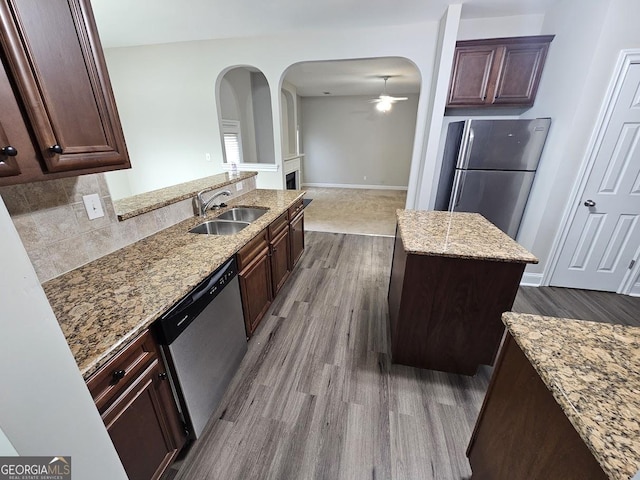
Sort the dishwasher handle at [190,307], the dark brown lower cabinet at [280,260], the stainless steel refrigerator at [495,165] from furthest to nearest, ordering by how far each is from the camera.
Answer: the stainless steel refrigerator at [495,165], the dark brown lower cabinet at [280,260], the dishwasher handle at [190,307]

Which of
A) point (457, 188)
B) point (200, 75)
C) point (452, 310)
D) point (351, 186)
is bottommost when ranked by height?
point (351, 186)

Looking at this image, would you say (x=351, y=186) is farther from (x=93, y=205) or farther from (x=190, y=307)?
(x=190, y=307)

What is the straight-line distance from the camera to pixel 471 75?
279 cm

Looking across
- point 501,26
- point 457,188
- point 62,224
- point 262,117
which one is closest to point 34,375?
point 62,224

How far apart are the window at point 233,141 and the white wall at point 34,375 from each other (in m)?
4.78

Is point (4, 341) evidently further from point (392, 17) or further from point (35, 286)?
point (392, 17)

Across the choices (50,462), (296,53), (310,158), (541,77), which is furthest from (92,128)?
(310,158)

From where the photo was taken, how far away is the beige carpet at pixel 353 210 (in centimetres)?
468

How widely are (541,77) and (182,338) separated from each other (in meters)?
3.93

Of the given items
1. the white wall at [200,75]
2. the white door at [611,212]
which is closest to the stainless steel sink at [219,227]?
the white wall at [200,75]

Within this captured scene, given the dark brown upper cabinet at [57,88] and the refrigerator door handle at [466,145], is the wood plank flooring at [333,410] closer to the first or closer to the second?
the dark brown upper cabinet at [57,88]

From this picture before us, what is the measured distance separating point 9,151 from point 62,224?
606 mm

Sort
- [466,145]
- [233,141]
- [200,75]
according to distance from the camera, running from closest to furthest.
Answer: [466,145], [200,75], [233,141]

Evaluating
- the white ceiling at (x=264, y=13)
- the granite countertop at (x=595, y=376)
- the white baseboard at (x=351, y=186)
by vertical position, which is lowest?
the white baseboard at (x=351, y=186)
